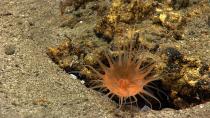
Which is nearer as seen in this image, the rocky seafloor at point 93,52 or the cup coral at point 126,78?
the cup coral at point 126,78

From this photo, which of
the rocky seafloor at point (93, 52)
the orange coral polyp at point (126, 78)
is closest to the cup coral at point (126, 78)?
the orange coral polyp at point (126, 78)

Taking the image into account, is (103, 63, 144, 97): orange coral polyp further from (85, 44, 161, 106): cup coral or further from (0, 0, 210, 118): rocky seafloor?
(0, 0, 210, 118): rocky seafloor

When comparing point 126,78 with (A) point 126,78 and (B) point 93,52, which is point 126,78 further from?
(B) point 93,52

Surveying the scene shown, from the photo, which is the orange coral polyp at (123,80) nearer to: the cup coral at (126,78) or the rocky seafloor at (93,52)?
the cup coral at (126,78)

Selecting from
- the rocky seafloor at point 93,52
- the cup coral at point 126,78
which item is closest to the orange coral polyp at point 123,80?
the cup coral at point 126,78

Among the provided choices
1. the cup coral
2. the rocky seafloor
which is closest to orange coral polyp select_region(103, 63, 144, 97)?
the cup coral

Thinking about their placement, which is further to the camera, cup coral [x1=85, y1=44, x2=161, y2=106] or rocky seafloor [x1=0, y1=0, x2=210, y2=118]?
rocky seafloor [x1=0, y1=0, x2=210, y2=118]

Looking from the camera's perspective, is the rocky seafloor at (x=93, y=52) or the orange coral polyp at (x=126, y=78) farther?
the rocky seafloor at (x=93, y=52)

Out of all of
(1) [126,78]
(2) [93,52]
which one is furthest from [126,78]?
(2) [93,52]
